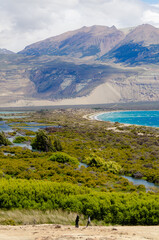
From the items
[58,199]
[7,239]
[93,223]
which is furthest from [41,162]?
[7,239]

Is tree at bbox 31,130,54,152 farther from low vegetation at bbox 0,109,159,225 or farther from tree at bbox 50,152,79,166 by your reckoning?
tree at bbox 50,152,79,166

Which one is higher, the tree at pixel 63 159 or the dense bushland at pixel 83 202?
the dense bushland at pixel 83 202

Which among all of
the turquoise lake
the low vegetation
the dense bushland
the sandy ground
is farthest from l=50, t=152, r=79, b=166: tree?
the turquoise lake

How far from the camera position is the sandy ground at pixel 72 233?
35.8 ft

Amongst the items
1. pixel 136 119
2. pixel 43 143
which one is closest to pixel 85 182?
pixel 43 143

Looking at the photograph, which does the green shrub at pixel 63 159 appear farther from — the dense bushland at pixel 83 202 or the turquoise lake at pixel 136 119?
the turquoise lake at pixel 136 119

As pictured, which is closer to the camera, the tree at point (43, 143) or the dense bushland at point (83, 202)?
the dense bushland at point (83, 202)

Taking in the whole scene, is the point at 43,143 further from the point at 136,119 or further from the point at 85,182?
the point at 136,119

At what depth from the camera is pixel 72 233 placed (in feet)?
39.0

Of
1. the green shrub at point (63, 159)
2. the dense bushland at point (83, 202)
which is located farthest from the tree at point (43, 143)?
the dense bushland at point (83, 202)

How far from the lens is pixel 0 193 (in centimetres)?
1695

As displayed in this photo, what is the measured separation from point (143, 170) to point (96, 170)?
229 inches

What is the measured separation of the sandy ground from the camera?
1090cm

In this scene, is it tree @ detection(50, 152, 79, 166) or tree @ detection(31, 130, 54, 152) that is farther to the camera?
tree @ detection(31, 130, 54, 152)
